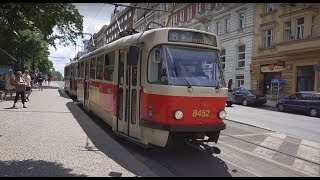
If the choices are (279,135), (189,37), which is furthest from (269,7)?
(189,37)

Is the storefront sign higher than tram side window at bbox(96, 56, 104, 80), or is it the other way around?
the storefront sign

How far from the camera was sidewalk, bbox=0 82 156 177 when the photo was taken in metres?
6.49

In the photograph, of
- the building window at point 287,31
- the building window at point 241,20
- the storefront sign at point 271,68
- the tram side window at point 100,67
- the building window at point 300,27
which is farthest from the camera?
the building window at point 241,20

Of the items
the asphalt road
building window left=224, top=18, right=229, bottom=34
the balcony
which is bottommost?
the asphalt road

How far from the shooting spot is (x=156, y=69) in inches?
324

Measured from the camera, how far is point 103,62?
1219cm

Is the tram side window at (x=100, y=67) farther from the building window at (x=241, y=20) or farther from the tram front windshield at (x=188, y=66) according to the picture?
the building window at (x=241, y=20)

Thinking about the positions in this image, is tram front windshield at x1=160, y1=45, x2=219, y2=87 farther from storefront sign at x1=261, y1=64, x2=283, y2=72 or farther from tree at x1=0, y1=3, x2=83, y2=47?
storefront sign at x1=261, y1=64, x2=283, y2=72

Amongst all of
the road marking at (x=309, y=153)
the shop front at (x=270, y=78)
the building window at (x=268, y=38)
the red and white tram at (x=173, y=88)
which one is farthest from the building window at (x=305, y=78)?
the red and white tram at (x=173, y=88)

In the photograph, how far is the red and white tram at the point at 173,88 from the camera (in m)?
7.79

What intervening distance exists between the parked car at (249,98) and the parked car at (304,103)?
3.26 m

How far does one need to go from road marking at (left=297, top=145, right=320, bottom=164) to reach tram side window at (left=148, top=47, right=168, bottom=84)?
150 inches

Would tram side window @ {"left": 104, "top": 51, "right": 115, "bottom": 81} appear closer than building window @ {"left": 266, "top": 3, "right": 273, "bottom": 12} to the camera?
Yes

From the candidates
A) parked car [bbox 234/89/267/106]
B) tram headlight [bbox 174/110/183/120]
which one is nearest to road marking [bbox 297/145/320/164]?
tram headlight [bbox 174/110/183/120]
